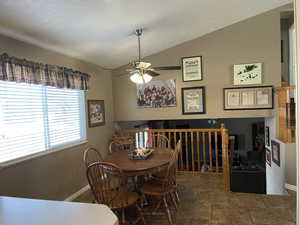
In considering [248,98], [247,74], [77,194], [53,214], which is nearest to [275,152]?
[248,98]

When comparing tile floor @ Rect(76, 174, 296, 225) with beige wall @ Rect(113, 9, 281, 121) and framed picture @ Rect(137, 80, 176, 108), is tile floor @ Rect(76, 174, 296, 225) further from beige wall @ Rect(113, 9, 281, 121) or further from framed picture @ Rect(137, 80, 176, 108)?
framed picture @ Rect(137, 80, 176, 108)

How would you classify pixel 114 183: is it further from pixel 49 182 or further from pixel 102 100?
pixel 102 100

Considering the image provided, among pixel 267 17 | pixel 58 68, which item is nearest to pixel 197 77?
pixel 267 17

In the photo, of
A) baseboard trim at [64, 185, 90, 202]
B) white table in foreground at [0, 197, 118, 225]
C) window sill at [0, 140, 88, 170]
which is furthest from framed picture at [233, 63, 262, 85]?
white table in foreground at [0, 197, 118, 225]

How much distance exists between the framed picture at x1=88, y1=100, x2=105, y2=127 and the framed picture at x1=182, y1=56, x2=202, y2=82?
2000 millimetres

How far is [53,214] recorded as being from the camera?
110cm

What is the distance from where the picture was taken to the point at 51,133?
3361 mm

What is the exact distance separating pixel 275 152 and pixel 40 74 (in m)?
4.65

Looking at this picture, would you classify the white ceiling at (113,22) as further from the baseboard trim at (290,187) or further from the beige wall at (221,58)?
the baseboard trim at (290,187)

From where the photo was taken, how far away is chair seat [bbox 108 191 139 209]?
2486mm

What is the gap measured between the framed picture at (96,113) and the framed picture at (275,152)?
146 inches

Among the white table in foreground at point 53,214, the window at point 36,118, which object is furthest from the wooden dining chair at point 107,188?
the white table in foreground at point 53,214

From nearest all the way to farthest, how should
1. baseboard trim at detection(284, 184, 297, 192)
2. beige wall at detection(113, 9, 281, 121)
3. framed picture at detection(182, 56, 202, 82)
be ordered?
baseboard trim at detection(284, 184, 297, 192) < beige wall at detection(113, 9, 281, 121) < framed picture at detection(182, 56, 202, 82)

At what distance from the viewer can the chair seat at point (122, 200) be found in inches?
97.9
